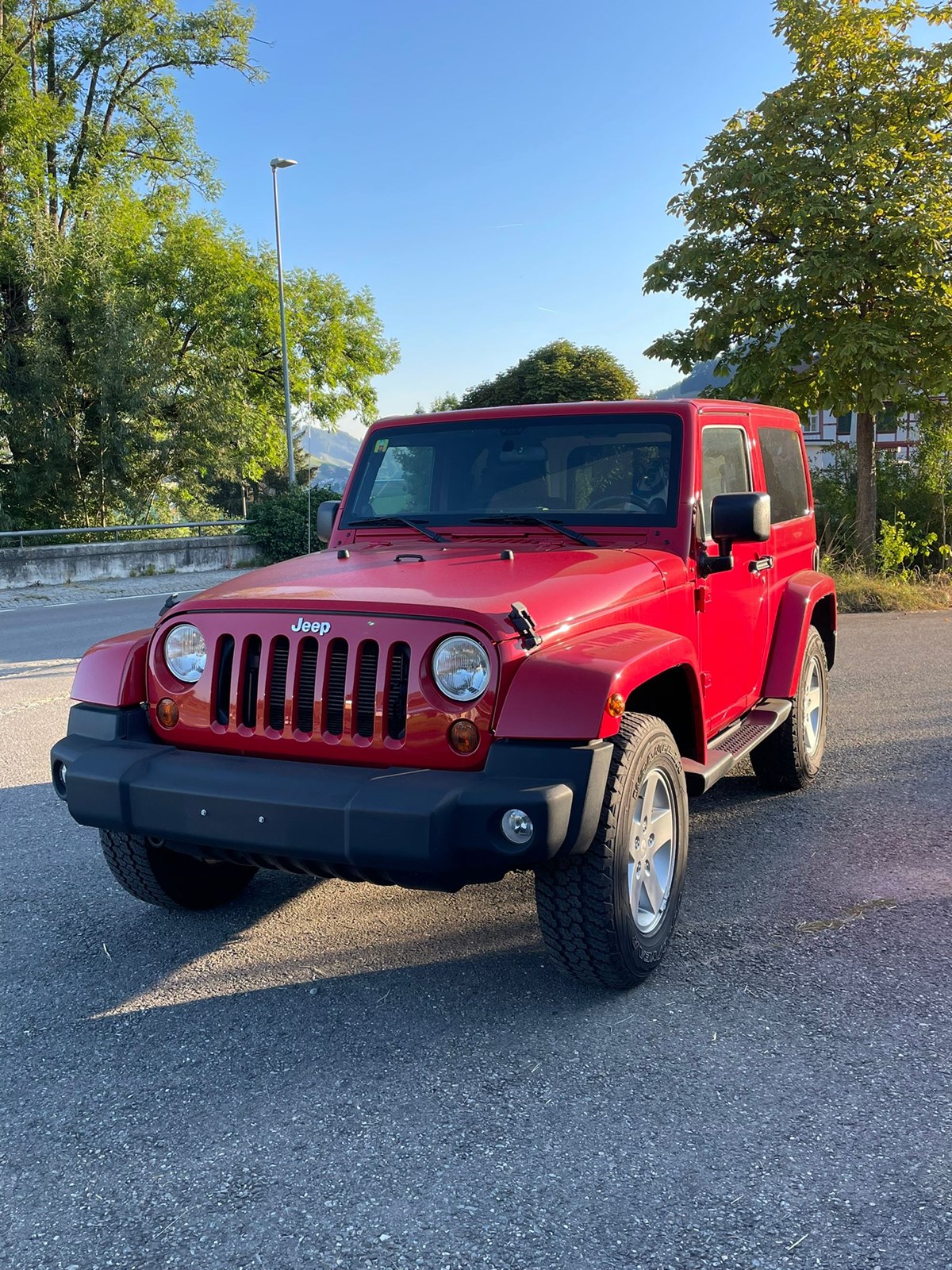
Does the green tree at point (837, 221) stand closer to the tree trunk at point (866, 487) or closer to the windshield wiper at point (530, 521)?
the tree trunk at point (866, 487)

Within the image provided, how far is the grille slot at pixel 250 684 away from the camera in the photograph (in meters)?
3.32

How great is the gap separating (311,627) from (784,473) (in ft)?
11.0

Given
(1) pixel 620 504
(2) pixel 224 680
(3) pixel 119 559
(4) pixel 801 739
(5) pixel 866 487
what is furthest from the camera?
(3) pixel 119 559

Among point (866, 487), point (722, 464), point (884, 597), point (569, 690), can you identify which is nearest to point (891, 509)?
point (866, 487)

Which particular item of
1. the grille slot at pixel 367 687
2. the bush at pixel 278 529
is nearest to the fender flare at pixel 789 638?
the grille slot at pixel 367 687

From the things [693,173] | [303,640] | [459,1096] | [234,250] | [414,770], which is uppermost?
[234,250]

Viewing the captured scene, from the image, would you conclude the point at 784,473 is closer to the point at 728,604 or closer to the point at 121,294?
the point at 728,604

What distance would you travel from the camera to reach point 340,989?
341 cm

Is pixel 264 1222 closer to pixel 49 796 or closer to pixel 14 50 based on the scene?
pixel 49 796

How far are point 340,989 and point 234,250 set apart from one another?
98.2ft

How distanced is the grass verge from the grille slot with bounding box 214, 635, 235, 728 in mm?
10886

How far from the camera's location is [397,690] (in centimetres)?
313

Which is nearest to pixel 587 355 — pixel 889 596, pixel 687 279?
pixel 687 279

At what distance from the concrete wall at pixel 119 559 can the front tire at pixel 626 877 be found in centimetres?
1672
